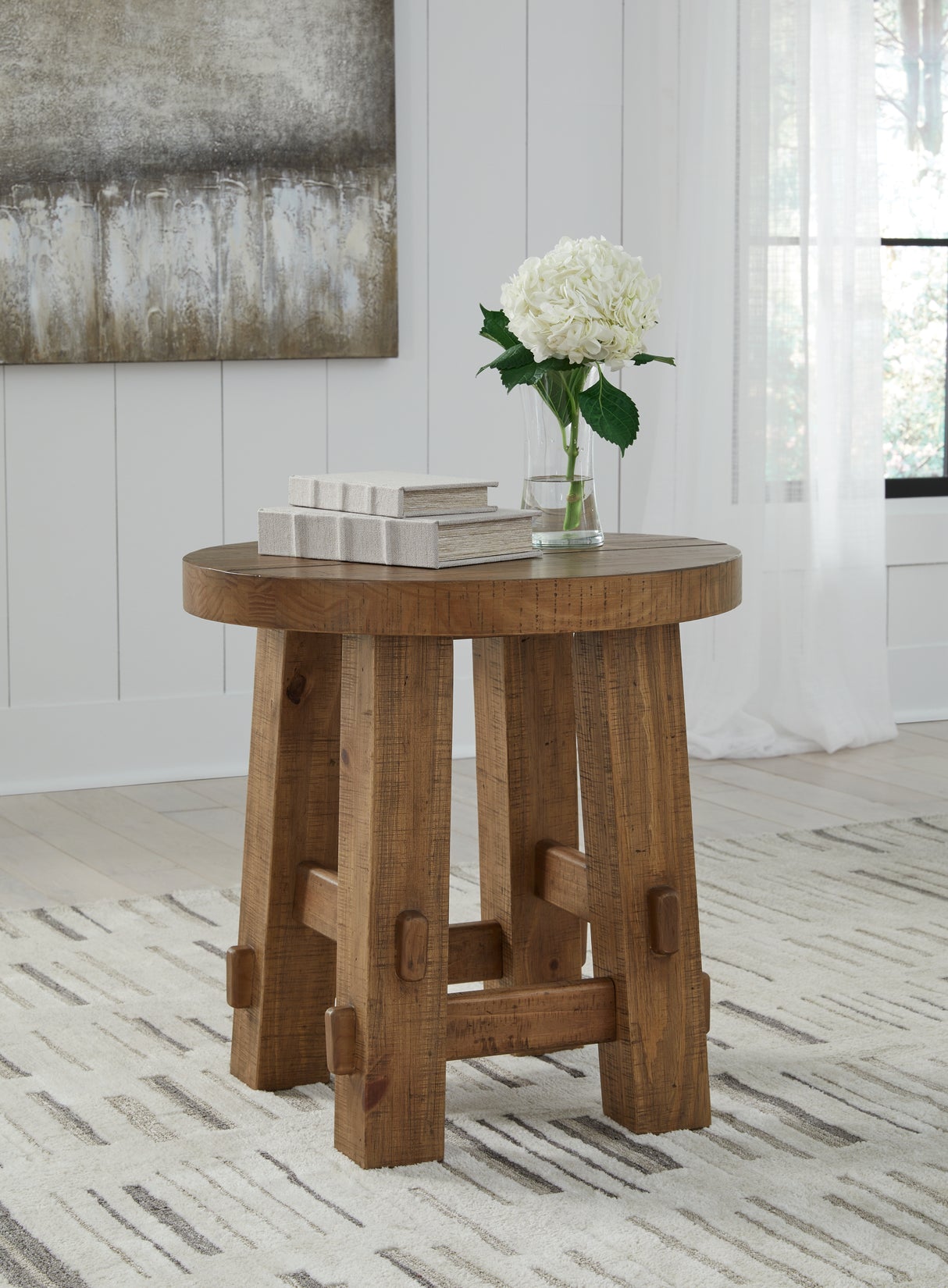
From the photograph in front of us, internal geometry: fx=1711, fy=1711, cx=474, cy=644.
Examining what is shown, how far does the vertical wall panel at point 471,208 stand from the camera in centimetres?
368

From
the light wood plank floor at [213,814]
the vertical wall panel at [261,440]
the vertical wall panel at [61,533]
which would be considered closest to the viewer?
the light wood plank floor at [213,814]

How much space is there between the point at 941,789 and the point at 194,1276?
2344 millimetres

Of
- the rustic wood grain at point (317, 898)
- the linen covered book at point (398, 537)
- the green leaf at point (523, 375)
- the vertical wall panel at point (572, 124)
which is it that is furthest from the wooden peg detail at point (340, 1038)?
the vertical wall panel at point (572, 124)

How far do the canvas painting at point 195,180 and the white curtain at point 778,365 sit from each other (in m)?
0.70

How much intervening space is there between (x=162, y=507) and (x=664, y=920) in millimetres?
2084

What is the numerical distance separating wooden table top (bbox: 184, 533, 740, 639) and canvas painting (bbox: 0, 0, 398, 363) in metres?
1.82

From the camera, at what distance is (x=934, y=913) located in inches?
103

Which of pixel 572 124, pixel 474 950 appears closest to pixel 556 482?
pixel 474 950

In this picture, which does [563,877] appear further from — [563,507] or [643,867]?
[563,507]

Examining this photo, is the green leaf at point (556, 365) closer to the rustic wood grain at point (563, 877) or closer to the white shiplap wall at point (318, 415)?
the rustic wood grain at point (563, 877)

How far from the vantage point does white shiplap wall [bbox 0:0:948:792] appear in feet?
11.5

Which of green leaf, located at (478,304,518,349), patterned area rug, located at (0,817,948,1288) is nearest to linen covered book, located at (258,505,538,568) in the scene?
green leaf, located at (478,304,518,349)

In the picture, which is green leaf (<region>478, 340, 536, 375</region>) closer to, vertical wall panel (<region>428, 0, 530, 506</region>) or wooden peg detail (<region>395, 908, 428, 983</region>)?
wooden peg detail (<region>395, 908, 428, 983</region>)

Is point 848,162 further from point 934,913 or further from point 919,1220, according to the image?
point 919,1220
